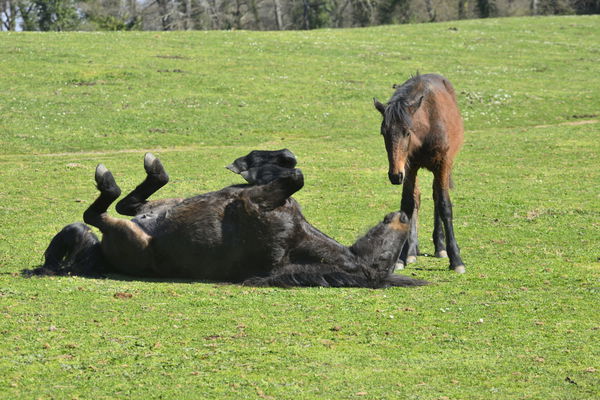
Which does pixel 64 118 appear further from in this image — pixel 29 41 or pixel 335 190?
pixel 29 41

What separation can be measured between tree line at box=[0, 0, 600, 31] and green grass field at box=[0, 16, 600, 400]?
26500 millimetres

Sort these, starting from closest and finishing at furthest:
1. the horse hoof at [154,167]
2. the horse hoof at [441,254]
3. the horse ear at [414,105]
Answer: the horse hoof at [154,167]
the horse ear at [414,105]
the horse hoof at [441,254]

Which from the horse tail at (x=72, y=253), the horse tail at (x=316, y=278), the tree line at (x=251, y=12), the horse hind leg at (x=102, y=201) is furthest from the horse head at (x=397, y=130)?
the tree line at (x=251, y=12)

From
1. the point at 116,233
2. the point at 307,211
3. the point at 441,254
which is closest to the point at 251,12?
the point at 307,211

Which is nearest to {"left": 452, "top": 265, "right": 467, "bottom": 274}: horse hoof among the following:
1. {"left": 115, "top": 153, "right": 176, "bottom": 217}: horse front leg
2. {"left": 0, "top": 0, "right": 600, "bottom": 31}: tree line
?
{"left": 115, "top": 153, "right": 176, "bottom": 217}: horse front leg

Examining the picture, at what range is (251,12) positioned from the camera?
3322 inches

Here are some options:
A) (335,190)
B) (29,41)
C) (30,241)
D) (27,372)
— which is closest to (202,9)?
(29,41)

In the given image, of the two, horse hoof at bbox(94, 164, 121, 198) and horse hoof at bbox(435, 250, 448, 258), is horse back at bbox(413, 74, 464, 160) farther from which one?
horse hoof at bbox(94, 164, 121, 198)

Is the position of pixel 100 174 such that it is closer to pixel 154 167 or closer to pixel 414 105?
pixel 154 167

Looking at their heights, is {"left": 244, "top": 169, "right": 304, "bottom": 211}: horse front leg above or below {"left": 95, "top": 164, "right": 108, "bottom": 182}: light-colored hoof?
below

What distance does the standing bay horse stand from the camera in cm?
936

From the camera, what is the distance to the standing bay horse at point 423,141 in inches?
368

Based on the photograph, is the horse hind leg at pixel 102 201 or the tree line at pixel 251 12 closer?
the horse hind leg at pixel 102 201

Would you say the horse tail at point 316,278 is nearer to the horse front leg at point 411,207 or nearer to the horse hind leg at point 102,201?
the horse hind leg at point 102,201
